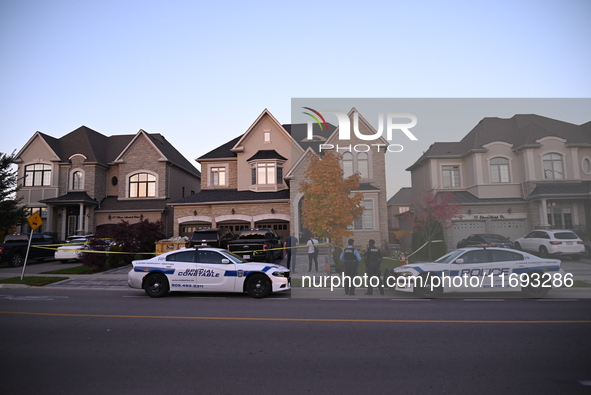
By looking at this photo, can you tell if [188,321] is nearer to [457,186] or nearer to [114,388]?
[114,388]

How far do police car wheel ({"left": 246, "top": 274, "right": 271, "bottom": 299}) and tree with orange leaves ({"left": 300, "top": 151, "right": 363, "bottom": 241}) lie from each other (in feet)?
21.1

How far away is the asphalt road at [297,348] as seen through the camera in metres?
4.83

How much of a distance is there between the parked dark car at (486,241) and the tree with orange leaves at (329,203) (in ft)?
21.1

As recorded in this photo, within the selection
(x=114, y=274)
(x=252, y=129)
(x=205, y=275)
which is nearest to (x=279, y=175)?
(x=252, y=129)

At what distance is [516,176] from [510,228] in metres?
4.05

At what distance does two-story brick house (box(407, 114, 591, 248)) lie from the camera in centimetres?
1927

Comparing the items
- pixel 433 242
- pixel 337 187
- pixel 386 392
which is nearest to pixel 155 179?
pixel 337 187

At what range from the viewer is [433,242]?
59.6ft

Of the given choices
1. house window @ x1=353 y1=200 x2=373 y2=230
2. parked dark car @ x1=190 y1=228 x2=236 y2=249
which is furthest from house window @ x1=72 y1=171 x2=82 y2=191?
house window @ x1=353 y1=200 x2=373 y2=230

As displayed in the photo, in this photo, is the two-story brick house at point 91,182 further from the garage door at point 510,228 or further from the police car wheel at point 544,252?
the police car wheel at point 544,252

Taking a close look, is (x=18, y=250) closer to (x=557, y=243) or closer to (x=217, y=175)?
(x=217, y=175)

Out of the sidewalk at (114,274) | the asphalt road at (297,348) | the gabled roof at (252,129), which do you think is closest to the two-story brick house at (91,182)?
the gabled roof at (252,129)

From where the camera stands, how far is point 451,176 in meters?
26.4

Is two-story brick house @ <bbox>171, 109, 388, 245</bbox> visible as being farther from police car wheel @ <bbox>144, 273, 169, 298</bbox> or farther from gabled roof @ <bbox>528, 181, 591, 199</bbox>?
police car wheel @ <bbox>144, 273, 169, 298</bbox>
